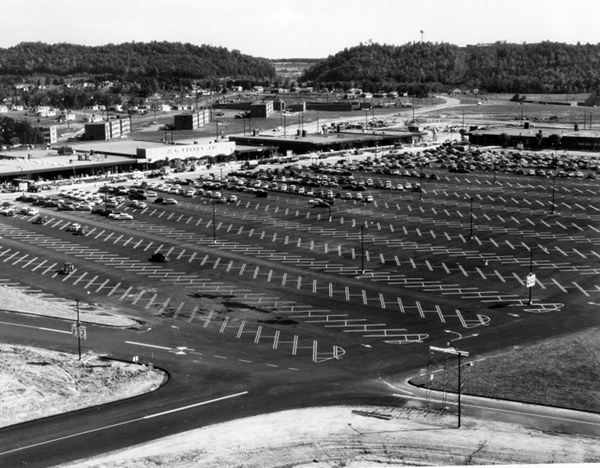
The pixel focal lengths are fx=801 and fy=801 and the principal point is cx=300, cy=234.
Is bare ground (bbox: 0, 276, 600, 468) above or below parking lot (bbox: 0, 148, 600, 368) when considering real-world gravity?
below

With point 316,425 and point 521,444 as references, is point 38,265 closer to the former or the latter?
point 316,425

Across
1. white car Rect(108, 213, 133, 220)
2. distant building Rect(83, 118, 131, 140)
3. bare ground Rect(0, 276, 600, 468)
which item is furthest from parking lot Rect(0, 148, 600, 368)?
distant building Rect(83, 118, 131, 140)

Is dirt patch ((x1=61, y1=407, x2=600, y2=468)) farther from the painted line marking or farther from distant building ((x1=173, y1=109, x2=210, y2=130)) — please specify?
distant building ((x1=173, y1=109, x2=210, y2=130))

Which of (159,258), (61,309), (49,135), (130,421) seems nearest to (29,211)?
(159,258)

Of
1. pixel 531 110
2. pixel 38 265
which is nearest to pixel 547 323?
pixel 38 265

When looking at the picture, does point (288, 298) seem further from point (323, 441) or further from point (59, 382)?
point (323, 441)

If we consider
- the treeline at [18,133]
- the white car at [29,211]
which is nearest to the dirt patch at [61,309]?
the white car at [29,211]

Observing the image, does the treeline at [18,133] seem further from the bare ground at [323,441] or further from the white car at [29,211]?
the bare ground at [323,441]
